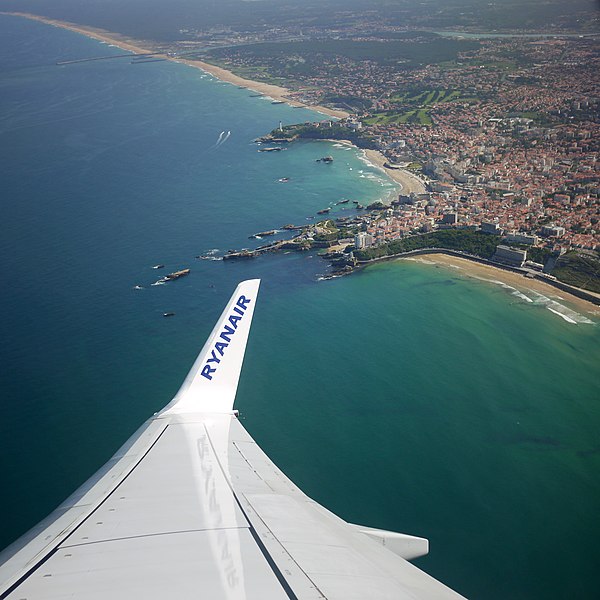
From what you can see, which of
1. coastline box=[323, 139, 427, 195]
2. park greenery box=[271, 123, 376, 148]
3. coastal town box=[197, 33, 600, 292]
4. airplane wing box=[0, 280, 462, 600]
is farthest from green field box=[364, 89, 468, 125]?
airplane wing box=[0, 280, 462, 600]

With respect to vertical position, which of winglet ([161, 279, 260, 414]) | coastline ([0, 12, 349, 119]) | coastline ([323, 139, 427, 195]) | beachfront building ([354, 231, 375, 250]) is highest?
winglet ([161, 279, 260, 414])

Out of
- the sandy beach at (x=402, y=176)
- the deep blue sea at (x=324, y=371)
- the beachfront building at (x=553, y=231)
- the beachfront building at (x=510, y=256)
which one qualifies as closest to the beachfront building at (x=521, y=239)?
the beachfront building at (x=553, y=231)

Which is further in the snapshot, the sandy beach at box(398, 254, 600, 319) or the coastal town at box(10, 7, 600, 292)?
the coastal town at box(10, 7, 600, 292)

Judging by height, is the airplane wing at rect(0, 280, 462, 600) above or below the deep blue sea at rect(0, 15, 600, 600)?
above

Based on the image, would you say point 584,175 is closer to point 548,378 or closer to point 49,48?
point 548,378

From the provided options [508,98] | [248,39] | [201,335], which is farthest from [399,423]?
[248,39]

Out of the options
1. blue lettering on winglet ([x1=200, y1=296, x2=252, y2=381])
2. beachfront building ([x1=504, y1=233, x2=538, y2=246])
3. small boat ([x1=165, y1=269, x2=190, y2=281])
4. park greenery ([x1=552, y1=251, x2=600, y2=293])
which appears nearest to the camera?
blue lettering on winglet ([x1=200, y1=296, x2=252, y2=381])

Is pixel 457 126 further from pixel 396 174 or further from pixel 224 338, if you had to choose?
pixel 224 338

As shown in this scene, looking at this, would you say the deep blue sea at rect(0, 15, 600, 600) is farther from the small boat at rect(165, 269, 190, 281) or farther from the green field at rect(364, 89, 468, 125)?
the green field at rect(364, 89, 468, 125)
